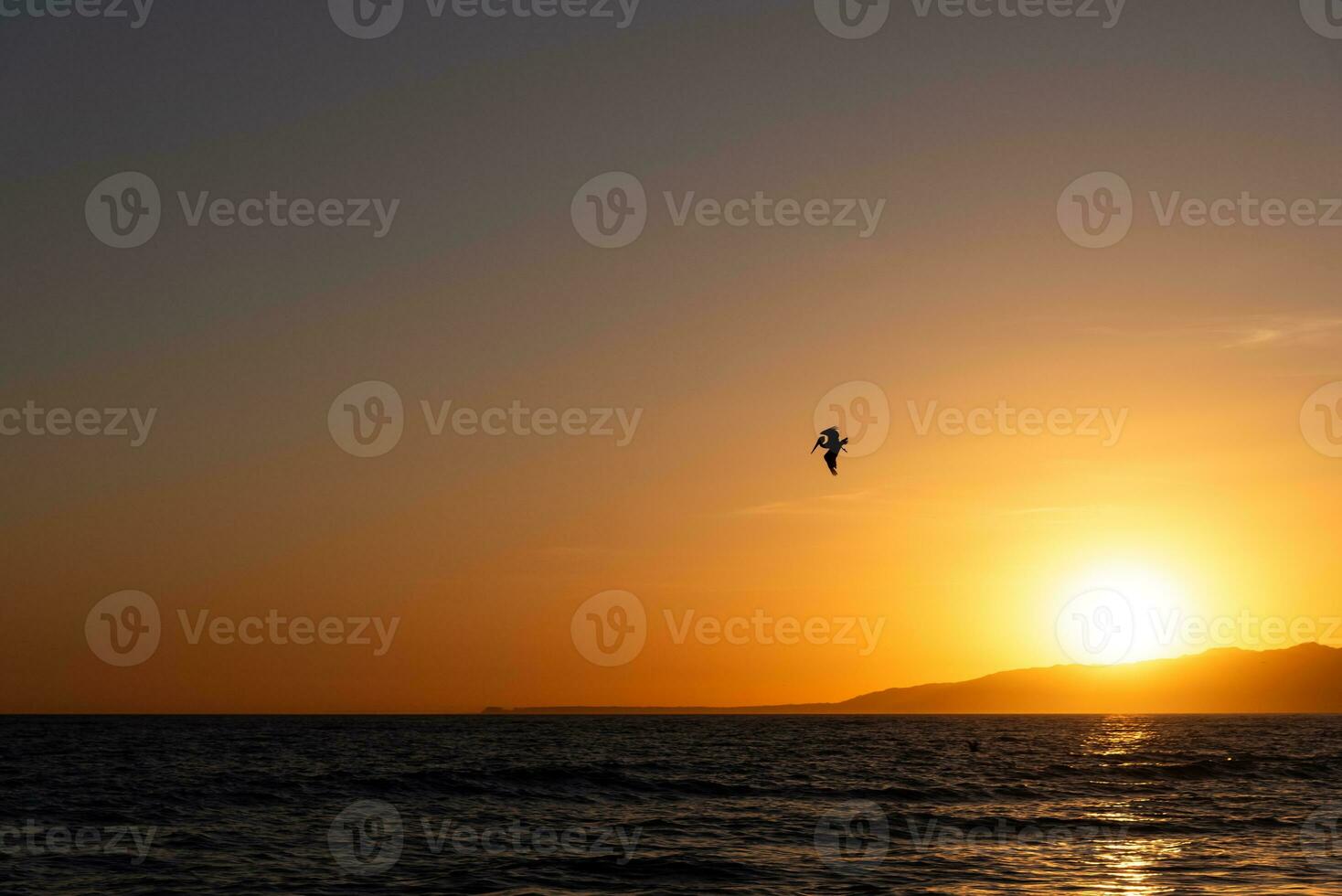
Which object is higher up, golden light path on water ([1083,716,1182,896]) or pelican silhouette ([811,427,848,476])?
pelican silhouette ([811,427,848,476])

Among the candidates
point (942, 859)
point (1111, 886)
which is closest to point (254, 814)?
point (942, 859)

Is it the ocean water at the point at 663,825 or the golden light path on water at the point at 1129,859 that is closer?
the golden light path on water at the point at 1129,859

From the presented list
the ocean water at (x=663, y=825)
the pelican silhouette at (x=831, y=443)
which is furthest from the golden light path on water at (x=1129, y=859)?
the pelican silhouette at (x=831, y=443)

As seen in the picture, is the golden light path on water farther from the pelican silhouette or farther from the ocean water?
the pelican silhouette

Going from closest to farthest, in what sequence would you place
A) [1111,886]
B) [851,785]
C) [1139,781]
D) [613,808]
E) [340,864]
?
1. [1111,886]
2. [340,864]
3. [613,808]
4. [851,785]
5. [1139,781]

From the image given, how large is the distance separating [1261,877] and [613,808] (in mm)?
22953

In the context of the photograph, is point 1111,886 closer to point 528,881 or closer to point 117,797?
point 528,881

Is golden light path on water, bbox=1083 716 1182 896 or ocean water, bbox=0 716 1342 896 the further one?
ocean water, bbox=0 716 1342 896

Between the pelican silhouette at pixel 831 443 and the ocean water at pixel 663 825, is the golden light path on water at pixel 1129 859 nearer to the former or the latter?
the ocean water at pixel 663 825

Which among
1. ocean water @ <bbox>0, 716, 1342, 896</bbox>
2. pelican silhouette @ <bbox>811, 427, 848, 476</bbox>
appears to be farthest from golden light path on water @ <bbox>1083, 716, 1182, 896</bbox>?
pelican silhouette @ <bbox>811, 427, 848, 476</bbox>

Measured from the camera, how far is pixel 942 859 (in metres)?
30.8

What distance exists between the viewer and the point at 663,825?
38250mm

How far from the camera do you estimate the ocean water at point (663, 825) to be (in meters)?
27.8

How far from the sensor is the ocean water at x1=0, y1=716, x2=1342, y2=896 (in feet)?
91.0
